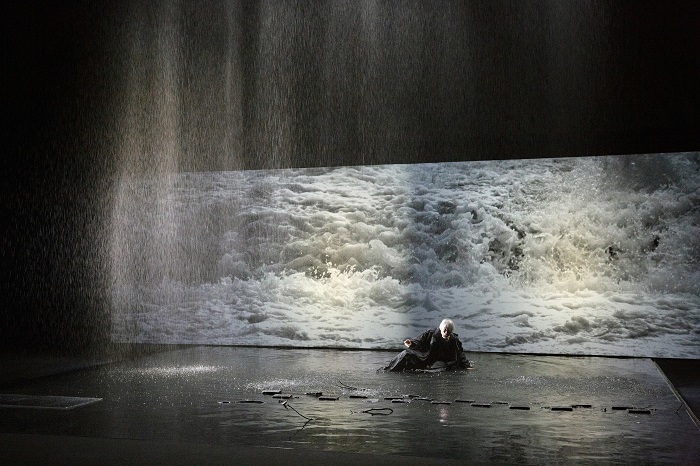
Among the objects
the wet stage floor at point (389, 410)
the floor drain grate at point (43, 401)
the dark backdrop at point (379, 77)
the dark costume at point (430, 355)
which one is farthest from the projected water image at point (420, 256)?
the floor drain grate at point (43, 401)

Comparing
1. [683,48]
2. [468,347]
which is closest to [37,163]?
[468,347]

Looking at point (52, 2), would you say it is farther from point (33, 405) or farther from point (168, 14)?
point (33, 405)

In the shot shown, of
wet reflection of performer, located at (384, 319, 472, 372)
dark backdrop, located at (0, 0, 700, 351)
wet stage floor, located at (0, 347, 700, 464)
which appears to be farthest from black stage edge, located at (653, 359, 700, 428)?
dark backdrop, located at (0, 0, 700, 351)

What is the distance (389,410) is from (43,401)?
262cm

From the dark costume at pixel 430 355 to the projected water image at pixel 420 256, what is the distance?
182cm

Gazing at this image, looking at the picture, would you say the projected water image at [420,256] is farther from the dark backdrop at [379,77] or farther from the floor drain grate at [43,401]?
the floor drain grate at [43,401]

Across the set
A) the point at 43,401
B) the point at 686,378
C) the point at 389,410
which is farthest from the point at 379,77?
the point at 43,401

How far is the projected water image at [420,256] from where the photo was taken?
9266 millimetres

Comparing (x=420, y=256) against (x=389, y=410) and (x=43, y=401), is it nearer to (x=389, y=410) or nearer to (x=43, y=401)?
(x=389, y=410)

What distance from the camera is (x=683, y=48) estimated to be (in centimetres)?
682

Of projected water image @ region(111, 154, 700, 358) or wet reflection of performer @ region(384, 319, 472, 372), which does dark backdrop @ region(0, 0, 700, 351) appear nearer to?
projected water image @ region(111, 154, 700, 358)

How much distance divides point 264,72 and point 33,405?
4025 mm

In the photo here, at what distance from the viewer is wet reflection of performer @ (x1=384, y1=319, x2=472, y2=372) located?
7789 mm

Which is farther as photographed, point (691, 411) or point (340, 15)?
point (340, 15)
